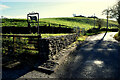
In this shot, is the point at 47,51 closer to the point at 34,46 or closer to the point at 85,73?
the point at 34,46

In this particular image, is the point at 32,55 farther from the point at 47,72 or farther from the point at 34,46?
the point at 47,72

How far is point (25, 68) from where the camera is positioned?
18.7 ft

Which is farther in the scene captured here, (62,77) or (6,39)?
(6,39)

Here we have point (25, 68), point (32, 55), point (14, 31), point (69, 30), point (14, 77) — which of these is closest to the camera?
point (14, 77)

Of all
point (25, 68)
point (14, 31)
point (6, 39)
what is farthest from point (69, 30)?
point (25, 68)

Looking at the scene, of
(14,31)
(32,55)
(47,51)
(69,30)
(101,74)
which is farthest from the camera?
(14,31)

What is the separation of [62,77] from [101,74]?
1903mm

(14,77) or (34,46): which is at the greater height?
(34,46)

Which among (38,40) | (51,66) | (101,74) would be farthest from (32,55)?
(101,74)

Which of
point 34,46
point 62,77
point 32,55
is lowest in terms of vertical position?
point 62,77

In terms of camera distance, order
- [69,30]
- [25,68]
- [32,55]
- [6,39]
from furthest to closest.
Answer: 1. [69,30]
2. [6,39]
3. [32,55]
4. [25,68]

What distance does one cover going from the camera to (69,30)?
20.9 metres

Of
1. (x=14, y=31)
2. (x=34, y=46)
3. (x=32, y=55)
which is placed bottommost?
(x=32, y=55)

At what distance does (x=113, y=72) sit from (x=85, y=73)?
1424 millimetres
